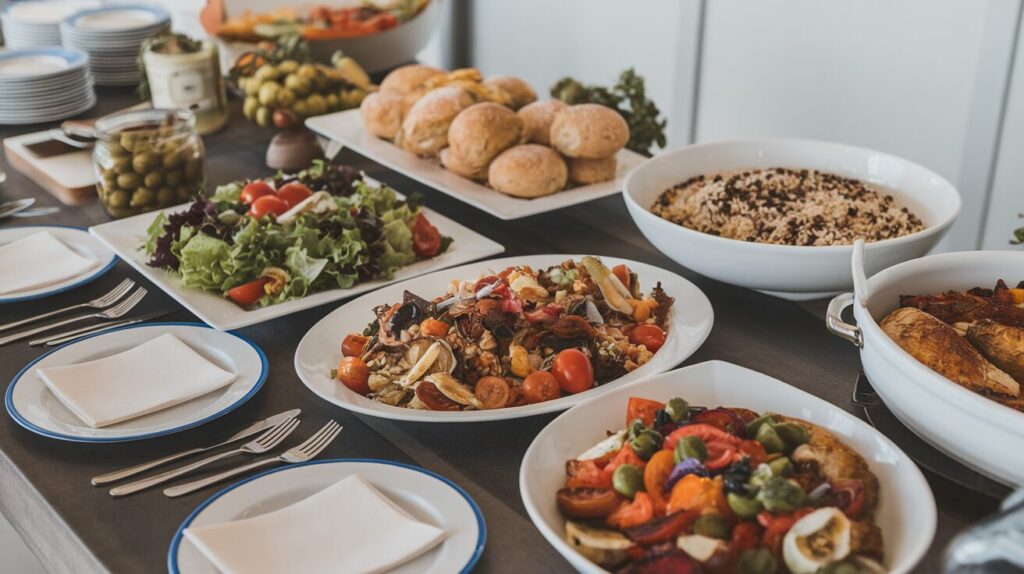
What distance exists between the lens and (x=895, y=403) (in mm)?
1234

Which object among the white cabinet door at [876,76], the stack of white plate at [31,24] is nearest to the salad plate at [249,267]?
the stack of white plate at [31,24]

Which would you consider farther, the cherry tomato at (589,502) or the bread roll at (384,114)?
the bread roll at (384,114)

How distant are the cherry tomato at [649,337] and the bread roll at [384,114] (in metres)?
1.12

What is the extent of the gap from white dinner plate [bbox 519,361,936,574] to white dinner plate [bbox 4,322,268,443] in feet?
1.59

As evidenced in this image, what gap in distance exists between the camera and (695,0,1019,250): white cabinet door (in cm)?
312

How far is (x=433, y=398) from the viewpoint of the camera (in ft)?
4.52

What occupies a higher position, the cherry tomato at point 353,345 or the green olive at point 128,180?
the green olive at point 128,180

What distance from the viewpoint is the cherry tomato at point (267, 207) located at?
1.97 m

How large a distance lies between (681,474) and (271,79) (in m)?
2.00

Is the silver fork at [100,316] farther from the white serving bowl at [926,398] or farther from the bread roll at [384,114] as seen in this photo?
the white serving bowl at [926,398]

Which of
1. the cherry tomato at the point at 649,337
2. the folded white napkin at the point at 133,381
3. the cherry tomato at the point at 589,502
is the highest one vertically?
the cherry tomato at the point at 589,502

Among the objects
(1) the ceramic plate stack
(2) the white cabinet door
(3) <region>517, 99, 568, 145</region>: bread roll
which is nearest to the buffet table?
(3) <region>517, 99, 568, 145</region>: bread roll

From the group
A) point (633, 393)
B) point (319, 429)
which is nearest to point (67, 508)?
point (319, 429)

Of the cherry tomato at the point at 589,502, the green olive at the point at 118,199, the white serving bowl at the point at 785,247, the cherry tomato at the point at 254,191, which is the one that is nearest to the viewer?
the cherry tomato at the point at 589,502
